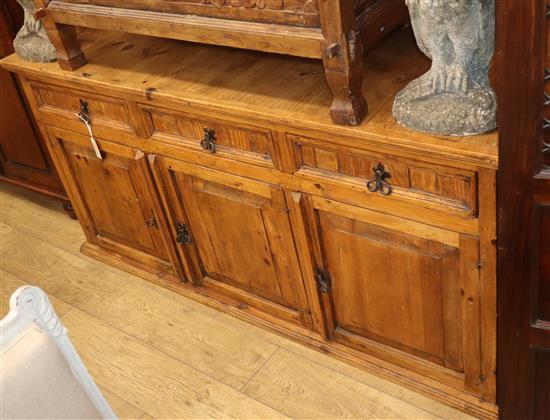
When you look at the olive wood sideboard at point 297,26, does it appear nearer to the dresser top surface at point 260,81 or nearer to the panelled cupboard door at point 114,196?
the dresser top surface at point 260,81

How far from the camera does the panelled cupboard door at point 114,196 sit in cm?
233

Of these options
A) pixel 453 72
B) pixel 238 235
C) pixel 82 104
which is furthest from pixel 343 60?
pixel 82 104

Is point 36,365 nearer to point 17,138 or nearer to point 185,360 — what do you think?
point 185,360

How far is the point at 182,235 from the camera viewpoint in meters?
2.34

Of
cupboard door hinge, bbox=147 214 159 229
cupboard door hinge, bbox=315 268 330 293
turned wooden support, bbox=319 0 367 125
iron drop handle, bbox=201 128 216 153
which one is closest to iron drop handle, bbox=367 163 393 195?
turned wooden support, bbox=319 0 367 125

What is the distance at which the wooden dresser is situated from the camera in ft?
5.43

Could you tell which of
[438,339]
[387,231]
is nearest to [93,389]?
[387,231]

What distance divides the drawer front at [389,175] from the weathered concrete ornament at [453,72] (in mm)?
97

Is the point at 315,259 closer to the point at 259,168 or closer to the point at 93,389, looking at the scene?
the point at 259,168

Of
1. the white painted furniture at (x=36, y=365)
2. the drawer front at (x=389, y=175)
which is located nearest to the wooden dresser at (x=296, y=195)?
the drawer front at (x=389, y=175)

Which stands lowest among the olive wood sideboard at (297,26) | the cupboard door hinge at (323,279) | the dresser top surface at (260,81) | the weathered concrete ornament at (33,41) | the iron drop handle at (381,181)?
the cupboard door hinge at (323,279)

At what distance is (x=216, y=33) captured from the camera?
1.76 metres

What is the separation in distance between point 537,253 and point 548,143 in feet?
0.87

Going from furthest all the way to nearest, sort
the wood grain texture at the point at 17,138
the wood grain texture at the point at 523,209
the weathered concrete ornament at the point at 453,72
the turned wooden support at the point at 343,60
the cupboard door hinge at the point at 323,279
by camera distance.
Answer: the wood grain texture at the point at 17,138 → the cupboard door hinge at the point at 323,279 → the turned wooden support at the point at 343,60 → the weathered concrete ornament at the point at 453,72 → the wood grain texture at the point at 523,209
